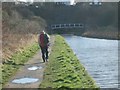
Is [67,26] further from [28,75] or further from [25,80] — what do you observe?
[25,80]

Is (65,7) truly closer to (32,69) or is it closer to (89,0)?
(89,0)

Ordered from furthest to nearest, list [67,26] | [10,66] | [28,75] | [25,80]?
[67,26], [10,66], [28,75], [25,80]

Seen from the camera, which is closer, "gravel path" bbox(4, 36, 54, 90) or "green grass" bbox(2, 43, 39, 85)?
"gravel path" bbox(4, 36, 54, 90)

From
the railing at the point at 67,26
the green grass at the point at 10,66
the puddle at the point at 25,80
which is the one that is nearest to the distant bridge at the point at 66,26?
the railing at the point at 67,26

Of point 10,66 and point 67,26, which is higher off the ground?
point 10,66

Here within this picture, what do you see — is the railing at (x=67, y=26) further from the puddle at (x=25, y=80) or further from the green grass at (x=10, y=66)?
the puddle at (x=25, y=80)

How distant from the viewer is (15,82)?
13.9 meters

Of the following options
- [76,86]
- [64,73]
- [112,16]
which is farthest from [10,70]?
[112,16]

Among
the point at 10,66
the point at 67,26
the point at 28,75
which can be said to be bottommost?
the point at 67,26

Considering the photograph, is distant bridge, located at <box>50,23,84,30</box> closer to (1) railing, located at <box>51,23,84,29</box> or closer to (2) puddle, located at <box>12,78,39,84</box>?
(1) railing, located at <box>51,23,84,29</box>

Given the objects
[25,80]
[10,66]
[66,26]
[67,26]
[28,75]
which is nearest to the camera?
[25,80]

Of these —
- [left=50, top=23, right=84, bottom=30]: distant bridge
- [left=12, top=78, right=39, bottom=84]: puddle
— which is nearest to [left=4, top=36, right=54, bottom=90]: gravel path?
[left=12, top=78, right=39, bottom=84]: puddle

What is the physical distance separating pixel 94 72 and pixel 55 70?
337 cm

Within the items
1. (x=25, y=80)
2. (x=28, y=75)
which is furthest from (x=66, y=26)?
(x=25, y=80)
